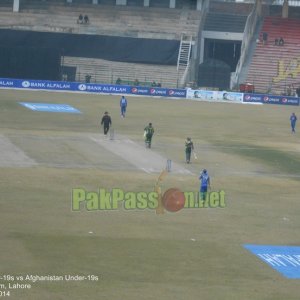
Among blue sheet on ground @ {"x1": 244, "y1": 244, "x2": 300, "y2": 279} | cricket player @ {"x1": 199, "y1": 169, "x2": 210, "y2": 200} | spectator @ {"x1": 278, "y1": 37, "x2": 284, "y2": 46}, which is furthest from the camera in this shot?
spectator @ {"x1": 278, "y1": 37, "x2": 284, "y2": 46}

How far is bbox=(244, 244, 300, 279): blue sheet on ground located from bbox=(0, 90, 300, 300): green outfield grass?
14.7 inches

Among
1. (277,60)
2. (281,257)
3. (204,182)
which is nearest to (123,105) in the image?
(204,182)

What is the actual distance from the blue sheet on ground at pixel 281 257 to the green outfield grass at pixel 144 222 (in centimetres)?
37

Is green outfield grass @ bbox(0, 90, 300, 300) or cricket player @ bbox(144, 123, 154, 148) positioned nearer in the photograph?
green outfield grass @ bbox(0, 90, 300, 300)

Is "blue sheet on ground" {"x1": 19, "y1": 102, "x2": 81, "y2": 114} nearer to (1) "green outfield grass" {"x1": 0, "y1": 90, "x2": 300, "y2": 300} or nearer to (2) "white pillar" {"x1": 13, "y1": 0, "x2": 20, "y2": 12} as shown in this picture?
(1) "green outfield grass" {"x1": 0, "y1": 90, "x2": 300, "y2": 300}

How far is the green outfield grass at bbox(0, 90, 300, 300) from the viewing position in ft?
75.3

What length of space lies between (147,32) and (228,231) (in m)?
61.6

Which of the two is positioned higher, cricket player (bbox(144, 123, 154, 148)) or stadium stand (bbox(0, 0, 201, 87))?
stadium stand (bbox(0, 0, 201, 87))

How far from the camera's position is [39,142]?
46.9 meters

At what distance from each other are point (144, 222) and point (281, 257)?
506cm

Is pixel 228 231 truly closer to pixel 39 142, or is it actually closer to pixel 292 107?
pixel 39 142

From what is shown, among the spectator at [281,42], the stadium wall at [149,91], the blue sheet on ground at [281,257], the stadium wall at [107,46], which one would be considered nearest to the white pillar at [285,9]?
the spectator at [281,42]

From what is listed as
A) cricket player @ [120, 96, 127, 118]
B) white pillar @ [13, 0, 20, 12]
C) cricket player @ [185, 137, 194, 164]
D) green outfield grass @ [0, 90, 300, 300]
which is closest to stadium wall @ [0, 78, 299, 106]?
white pillar @ [13, 0, 20, 12]

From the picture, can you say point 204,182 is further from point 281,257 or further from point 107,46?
point 107,46
